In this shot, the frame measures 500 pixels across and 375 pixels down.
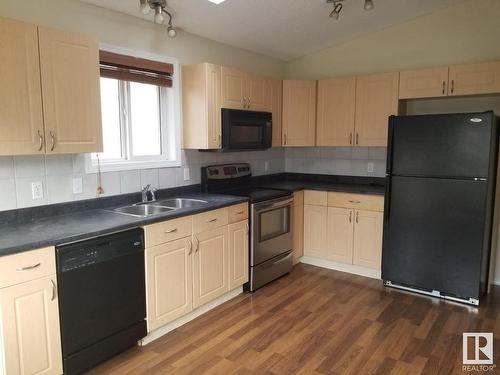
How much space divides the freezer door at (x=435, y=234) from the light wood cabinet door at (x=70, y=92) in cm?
257

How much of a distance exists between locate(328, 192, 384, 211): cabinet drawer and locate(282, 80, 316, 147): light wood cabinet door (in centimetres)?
75

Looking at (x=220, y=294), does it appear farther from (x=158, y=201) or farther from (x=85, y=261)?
(x=85, y=261)

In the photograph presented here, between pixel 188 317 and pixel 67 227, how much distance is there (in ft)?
4.00

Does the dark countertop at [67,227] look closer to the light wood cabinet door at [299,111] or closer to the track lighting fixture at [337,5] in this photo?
the light wood cabinet door at [299,111]

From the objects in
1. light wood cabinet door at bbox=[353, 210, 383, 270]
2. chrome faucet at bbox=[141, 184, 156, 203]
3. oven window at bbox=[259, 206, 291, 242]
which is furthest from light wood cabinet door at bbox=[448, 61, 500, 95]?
chrome faucet at bbox=[141, 184, 156, 203]

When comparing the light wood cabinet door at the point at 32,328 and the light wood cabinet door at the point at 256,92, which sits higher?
the light wood cabinet door at the point at 256,92

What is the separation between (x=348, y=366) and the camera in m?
2.40

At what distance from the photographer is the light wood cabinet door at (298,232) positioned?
4094mm

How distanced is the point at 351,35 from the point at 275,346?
10.8 ft

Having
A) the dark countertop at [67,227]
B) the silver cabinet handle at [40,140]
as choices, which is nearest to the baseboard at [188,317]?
the dark countertop at [67,227]

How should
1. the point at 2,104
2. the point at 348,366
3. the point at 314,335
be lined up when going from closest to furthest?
the point at 2,104, the point at 348,366, the point at 314,335

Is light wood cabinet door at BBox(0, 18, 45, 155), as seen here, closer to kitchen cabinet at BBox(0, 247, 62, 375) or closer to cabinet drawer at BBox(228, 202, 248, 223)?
kitchen cabinet at BBox(0, 247, 62, 375)

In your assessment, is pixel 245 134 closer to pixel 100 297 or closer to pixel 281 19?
pixel 281 19

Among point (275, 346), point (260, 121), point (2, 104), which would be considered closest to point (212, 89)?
point (260, 121)
